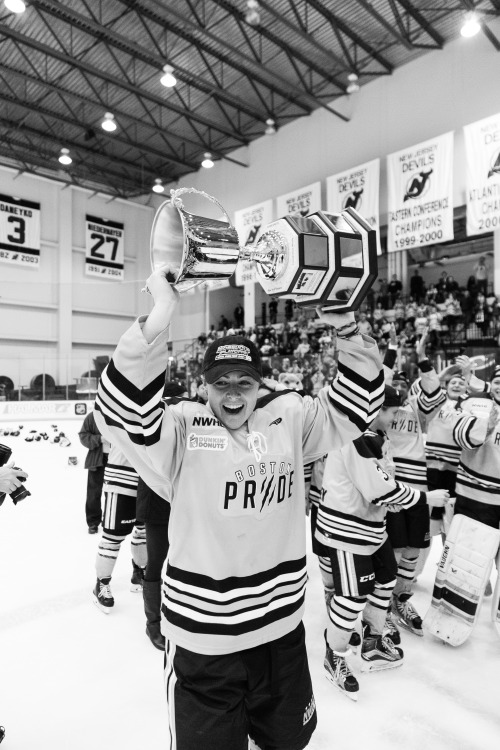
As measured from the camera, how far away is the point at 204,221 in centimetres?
113

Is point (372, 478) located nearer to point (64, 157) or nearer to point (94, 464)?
point (94, 464)

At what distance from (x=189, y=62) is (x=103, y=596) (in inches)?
489

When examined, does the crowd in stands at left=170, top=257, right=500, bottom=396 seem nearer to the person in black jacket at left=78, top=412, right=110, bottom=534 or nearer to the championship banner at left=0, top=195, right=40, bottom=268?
the person in black jacket at left=78, top=412, right=110, bottom=534

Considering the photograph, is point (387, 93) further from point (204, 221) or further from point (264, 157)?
point (204, 221)

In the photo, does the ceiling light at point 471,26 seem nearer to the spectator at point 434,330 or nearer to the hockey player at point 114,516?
the spectator at point 434,330

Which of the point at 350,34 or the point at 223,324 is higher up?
the point at 350,34

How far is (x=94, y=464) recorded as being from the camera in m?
4.56

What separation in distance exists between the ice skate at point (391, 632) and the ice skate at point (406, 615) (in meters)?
0.15

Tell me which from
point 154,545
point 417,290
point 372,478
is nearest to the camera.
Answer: point 372,478

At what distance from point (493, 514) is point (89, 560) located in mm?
2904

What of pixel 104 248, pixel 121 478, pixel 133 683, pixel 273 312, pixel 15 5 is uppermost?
pixel 15 5

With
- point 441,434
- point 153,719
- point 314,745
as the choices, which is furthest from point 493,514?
point 153,719

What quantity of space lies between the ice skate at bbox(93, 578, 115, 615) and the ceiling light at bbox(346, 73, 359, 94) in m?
11.9

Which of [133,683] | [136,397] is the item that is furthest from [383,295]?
[136,397]
